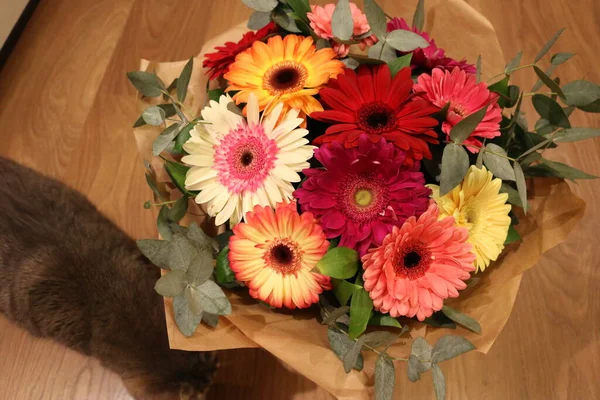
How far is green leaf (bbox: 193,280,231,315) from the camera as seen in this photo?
0.46 metres

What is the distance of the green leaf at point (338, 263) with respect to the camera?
1.44 ft

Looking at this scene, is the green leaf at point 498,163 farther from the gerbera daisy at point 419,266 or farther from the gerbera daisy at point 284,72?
the gerbera daisy at point 284,72

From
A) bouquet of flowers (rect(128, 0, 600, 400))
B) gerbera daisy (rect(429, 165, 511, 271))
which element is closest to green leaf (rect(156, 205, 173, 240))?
bouquet of flowers (rect(128, 0, 600, 400))

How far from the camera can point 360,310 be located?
48cm

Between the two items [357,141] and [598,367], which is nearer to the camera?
[357,141]

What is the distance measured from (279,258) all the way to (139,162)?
0.85 m

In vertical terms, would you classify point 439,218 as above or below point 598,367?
above

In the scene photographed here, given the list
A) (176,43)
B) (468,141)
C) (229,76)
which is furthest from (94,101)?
(468,141)

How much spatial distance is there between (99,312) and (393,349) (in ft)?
1.74

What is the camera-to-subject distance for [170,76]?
0.65 m

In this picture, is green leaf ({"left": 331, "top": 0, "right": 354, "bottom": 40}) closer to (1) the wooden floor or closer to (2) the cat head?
(2) the cat head

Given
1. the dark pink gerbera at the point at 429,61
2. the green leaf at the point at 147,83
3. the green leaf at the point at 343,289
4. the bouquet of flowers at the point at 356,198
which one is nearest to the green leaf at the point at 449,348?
the bouquet of flowers at the point at 356,198

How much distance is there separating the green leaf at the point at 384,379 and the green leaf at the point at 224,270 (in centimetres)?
19

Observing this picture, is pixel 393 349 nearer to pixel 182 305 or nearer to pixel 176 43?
pixel 182 305
